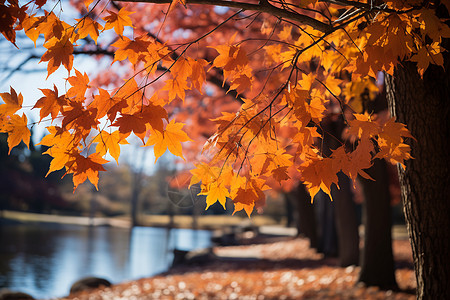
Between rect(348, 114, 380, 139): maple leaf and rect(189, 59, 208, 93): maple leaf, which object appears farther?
rect(189, 59, 208, 93): maple leaf

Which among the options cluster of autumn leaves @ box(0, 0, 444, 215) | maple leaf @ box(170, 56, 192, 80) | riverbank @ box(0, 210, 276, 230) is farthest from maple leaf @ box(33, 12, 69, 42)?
riverbank @ box(0, 210, 276, 230)

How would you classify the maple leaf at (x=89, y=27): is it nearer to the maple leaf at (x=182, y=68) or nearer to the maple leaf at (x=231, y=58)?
the maple leaf at (x=182, y=68)

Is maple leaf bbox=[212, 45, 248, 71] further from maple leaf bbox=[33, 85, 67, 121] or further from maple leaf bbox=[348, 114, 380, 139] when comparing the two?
maple leaf bbox=[33, 85, 67, 121]

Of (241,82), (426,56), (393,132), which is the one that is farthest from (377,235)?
(241,82)

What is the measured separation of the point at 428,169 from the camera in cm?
269

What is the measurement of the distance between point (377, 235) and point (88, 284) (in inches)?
232

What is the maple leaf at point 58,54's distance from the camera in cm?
198

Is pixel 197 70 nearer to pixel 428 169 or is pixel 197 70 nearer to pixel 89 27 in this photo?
pixel 89 27

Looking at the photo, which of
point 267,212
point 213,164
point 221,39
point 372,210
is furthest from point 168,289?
point 267,212

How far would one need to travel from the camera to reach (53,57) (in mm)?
1985

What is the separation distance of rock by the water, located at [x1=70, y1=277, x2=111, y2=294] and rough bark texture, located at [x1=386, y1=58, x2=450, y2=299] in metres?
7.42

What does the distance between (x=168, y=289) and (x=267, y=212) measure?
4123 cm

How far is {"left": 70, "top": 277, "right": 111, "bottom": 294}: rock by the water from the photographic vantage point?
28.1 feet

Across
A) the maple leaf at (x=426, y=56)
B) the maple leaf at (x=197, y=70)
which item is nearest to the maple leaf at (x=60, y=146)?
the maple leaf at (x=197, y=70)
